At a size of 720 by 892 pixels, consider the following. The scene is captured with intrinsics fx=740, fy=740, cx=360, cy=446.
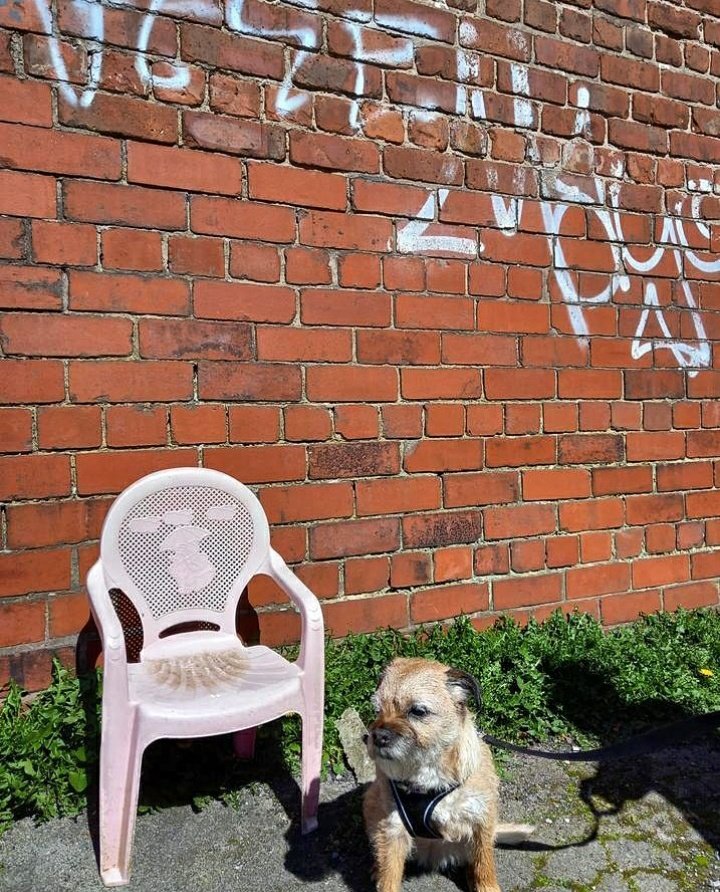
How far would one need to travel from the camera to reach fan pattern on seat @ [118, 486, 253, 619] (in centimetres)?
265

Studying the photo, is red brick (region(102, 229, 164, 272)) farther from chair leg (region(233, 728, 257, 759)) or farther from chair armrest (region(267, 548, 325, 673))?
chair leg (region(233, 728, 257, 759))

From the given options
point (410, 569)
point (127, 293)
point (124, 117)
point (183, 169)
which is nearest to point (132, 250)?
point (127, 293)

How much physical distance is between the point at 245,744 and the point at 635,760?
1.51 metres

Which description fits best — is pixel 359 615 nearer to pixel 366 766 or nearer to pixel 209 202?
pixel 366 766

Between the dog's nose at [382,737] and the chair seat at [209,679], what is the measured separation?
454mm

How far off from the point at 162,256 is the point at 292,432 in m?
0.88

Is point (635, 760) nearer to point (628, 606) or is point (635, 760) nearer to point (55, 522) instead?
point (628, 606)

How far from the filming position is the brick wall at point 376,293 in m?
2.77

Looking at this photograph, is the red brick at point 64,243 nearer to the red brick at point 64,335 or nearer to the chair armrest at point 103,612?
the red brick at point 64,335

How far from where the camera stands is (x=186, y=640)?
8.87ft

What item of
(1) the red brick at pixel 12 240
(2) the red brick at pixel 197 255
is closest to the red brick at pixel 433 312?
(2) the red brick at pixel 197 255

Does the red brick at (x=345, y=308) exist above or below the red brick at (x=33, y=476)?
above

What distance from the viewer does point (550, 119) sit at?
12.0ft

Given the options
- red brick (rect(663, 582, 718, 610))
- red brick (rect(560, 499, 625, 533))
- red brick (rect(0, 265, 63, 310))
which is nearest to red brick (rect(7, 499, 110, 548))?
red brick (rect(0, 265, 63, 310))
